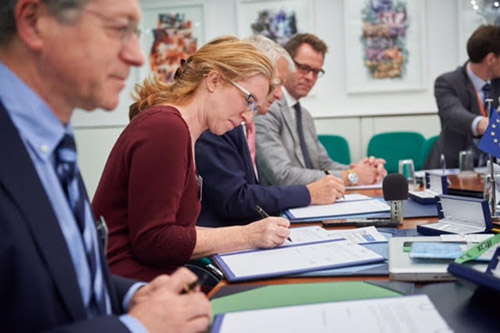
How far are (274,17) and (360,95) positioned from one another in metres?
1.17

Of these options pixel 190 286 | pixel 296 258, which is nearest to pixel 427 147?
pixel 296 258

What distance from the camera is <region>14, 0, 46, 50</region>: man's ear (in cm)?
79

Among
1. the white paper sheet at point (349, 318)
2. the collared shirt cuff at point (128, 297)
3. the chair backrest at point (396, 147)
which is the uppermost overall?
the collared shirt cuff at point (128, 297)

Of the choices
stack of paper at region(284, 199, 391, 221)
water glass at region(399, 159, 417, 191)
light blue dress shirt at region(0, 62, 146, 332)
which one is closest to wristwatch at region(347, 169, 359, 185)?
water glass at region(399, 159, 417, 191)

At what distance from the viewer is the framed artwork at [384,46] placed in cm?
537

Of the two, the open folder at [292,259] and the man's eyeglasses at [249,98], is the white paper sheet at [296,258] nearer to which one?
the open folder at [292,259]

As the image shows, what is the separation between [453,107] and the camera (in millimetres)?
3875

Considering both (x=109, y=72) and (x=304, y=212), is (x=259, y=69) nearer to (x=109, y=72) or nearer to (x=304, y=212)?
(x=304, y=212)

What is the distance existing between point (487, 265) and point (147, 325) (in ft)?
2.27

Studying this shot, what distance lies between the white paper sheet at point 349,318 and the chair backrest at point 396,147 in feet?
13.9

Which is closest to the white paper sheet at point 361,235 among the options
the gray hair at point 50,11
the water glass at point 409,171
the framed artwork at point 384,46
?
the gray hair at point 50,11

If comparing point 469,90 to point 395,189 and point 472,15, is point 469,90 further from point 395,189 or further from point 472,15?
point 395,189

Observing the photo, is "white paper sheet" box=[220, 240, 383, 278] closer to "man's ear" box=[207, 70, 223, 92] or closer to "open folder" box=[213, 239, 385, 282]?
"open folder" box=[213, 239, 385, 282]

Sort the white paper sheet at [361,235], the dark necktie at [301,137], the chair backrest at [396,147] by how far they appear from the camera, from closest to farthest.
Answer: the white paper sheet at [361,235] → the dark necktie at [301,137] → the chair backrest at [396,147]
